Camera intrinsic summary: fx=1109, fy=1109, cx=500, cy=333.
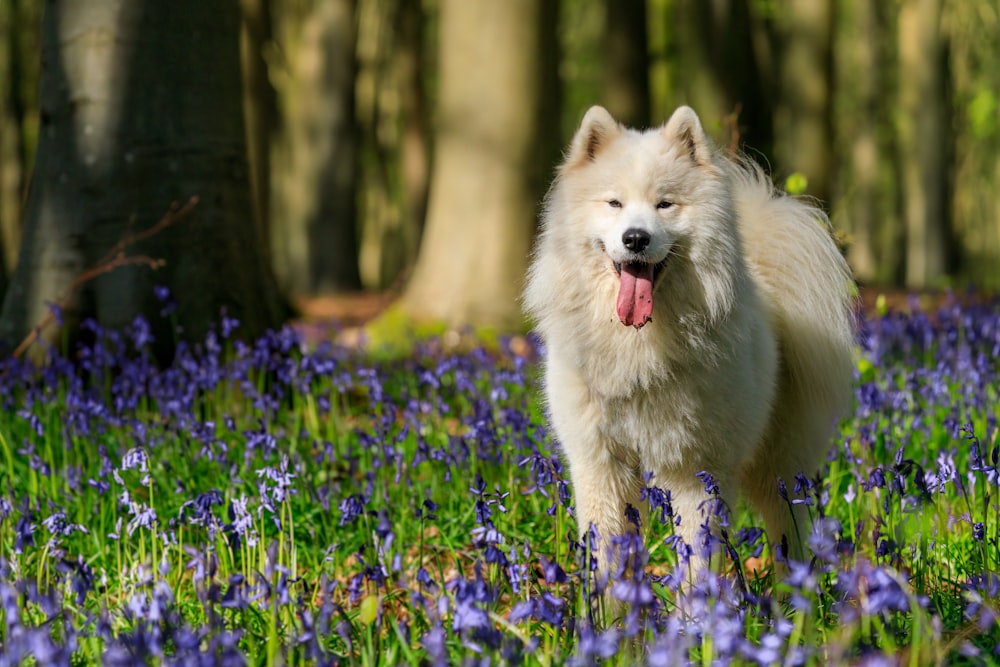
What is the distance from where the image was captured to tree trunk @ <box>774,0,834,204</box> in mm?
14477

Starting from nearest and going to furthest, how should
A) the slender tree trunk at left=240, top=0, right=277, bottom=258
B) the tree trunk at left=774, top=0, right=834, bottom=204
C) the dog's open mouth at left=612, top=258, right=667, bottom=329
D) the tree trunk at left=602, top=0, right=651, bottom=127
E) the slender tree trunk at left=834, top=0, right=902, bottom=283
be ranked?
the dog's open mouth at left=612, top=258, right=667, bottom=329 < the slender tree trunk at left=240, top=0, right=277, bottom=258 < the tree trunk at left=774, top=0, right=834, bottom=204 < the tree trunk at left=602, top=0, right=651, bottom=127 < the slender tree trunk at left=834, top=0, right=902, bottom=283

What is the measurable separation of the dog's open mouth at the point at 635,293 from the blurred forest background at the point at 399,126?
2.06m

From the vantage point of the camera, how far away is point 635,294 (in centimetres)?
362

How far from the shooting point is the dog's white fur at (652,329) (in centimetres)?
366

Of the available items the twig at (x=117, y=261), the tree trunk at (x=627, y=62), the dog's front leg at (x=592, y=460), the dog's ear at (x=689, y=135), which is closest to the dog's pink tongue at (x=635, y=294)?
the dog's front leg at (x=592, y=460)

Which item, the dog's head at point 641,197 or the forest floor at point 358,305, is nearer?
the dog's head at point 641,197

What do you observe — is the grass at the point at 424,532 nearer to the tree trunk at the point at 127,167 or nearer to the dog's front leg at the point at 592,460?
the dog's front leg at the point at 592,460

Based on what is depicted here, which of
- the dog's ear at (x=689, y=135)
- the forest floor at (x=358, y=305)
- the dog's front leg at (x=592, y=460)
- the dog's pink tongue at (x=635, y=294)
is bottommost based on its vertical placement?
the forest floor at (x=358, y=305)

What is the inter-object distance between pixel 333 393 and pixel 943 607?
3367 mm

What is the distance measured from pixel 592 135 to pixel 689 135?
1.12ft

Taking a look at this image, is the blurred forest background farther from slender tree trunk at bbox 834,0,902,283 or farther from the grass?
the grass

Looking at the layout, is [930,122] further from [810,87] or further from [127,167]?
[127,167]

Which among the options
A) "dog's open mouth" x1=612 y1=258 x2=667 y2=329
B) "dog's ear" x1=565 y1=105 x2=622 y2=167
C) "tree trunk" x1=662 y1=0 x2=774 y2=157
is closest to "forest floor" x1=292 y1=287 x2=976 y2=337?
"tree trunk" x1=662 y1=0 x2=774 y2=157

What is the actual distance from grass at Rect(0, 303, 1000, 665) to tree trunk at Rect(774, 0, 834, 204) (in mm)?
7332
